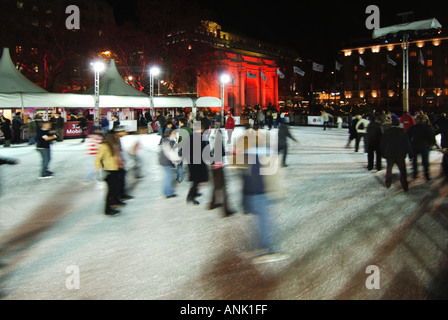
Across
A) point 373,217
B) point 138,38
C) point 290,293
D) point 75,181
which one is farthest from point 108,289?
point 138,38

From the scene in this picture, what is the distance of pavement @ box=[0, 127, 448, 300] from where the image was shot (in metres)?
3.72

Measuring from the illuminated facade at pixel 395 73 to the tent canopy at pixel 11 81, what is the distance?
63486 mm

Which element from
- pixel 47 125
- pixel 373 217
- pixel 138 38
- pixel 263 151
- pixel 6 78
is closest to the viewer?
pixel 263 151

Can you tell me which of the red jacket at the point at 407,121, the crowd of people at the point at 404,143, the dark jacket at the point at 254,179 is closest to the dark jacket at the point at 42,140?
the dark jacket at the point at 254,179

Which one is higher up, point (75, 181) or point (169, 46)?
point (169, 46)

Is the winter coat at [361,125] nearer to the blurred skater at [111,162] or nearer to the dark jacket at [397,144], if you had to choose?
the dark jacket at [397,144]

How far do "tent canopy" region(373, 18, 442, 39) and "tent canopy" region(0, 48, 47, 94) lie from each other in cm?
1854

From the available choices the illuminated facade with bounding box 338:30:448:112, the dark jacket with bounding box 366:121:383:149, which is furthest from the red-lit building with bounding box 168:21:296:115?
the dark jacket with bounding box 366:121:383:149

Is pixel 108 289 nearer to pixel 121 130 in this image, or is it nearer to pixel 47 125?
pixel 121 130

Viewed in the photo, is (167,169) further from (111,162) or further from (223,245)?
(223,245)

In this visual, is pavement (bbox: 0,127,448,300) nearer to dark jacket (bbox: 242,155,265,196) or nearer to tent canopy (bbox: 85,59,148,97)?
dark jacket (bbox: 242,155,265,196)

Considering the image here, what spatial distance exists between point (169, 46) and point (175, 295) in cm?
3571

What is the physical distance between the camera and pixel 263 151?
5.18 meters
